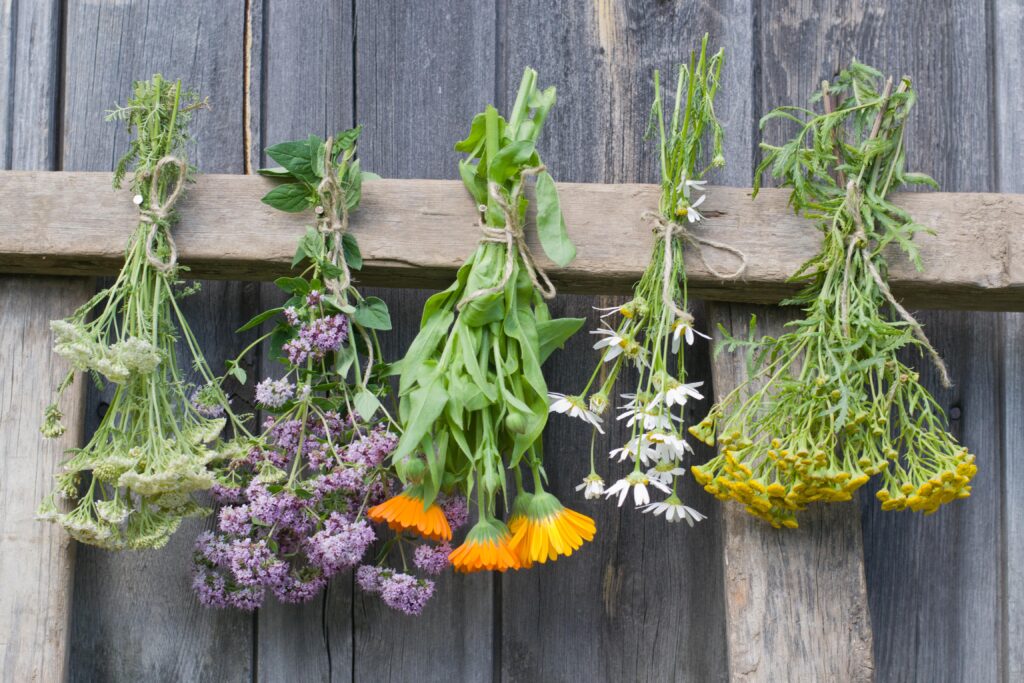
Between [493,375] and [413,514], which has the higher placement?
[493,375]

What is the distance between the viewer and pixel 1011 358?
4.43 feet

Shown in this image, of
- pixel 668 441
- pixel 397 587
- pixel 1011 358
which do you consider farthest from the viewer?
pixel 1011 358

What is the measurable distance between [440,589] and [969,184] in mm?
1084

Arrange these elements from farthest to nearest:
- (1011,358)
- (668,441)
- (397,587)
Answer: (1011,358)
(397,587)
(668,441)

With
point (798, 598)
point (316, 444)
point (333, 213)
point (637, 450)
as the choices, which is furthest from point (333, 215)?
point (798, 598)

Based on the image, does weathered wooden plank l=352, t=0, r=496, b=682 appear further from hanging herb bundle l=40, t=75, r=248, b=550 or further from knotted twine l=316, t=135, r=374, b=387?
hanging herb bundle l=40, t=75, r=248, b=550

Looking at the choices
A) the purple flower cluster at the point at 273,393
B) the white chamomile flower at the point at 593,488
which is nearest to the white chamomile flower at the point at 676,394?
the white chamomile flower at the point at 593,488

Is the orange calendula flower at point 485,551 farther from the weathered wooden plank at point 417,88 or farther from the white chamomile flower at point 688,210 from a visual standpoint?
the white chamomile flower at point 688,210

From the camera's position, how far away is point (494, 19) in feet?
4.54

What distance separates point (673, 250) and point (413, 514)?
50 centimetres

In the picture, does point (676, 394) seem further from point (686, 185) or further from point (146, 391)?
point (146, 391)

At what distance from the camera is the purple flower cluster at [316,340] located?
1.13m

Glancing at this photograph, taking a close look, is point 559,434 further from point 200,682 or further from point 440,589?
point 200,682

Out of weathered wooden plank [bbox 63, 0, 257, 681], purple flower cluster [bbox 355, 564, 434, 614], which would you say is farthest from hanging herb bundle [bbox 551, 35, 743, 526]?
weathered wooden plank [bbox 63, 0, 257, 681]
